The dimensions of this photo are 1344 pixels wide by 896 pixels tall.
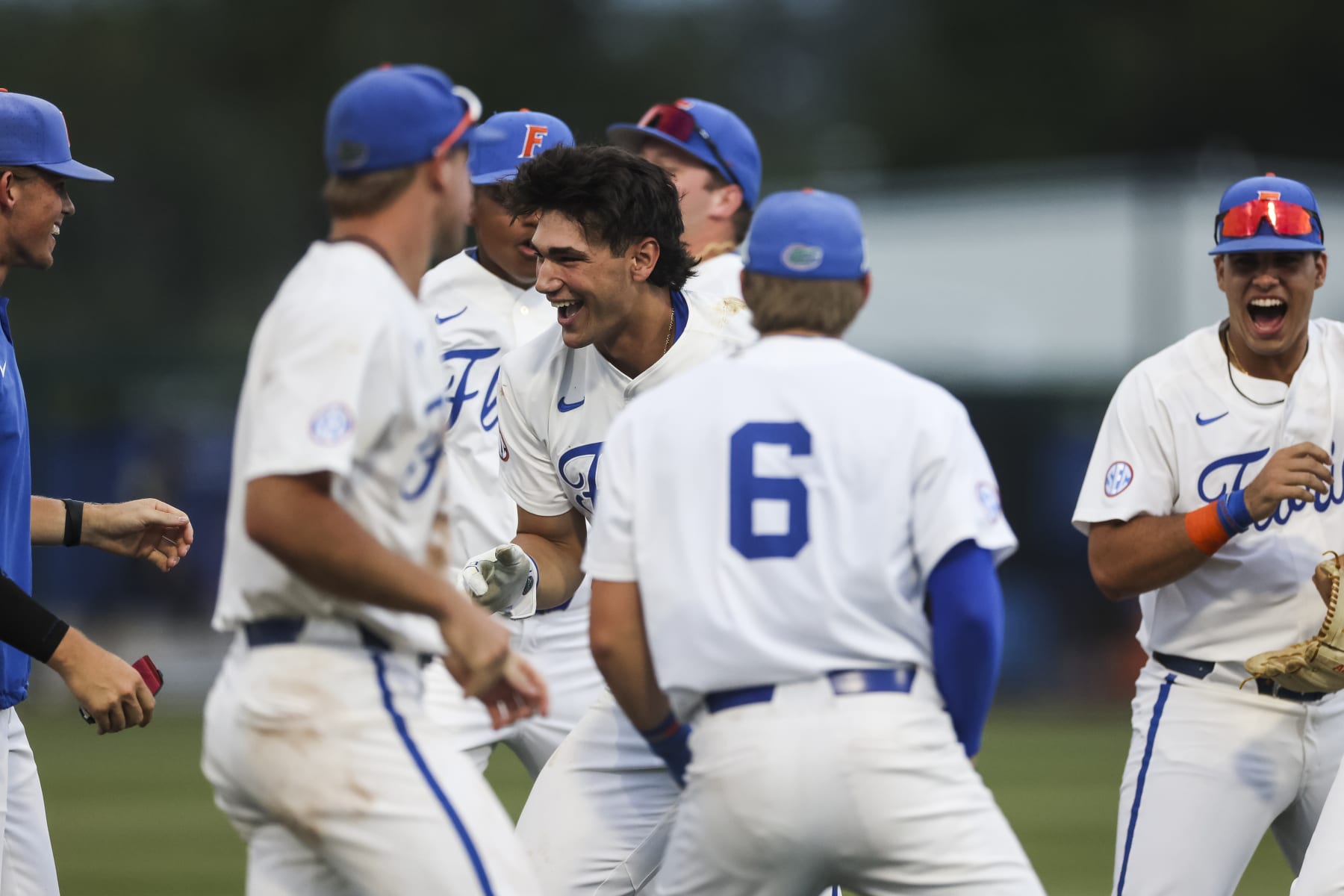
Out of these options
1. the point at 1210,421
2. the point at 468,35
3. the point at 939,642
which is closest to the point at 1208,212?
the point at 1210,421

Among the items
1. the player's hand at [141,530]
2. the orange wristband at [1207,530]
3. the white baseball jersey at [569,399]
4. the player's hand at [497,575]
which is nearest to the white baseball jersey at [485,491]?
the white baseball jersey at [569,399]

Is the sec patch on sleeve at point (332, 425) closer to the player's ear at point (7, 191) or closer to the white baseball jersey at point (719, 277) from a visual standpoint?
the player's ear at point (7, 191)

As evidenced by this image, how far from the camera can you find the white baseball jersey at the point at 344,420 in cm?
379

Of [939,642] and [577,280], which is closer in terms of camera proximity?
[939,642]

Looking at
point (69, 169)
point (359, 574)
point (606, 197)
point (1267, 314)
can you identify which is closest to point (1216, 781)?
point (1267, 314)

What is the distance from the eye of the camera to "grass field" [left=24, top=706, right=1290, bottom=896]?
998 cm

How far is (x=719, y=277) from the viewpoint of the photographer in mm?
7059

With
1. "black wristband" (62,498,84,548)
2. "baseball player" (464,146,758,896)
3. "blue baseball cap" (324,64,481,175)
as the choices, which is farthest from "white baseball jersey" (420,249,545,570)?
"blue baseball cap" (324,64,481,175)

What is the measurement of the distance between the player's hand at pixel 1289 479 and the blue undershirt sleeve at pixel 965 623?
4.64 feet

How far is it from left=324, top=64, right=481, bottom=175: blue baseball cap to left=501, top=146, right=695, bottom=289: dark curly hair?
156cm

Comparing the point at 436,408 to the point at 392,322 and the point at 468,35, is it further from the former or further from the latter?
the point at 468,35

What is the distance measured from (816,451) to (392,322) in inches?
39.5

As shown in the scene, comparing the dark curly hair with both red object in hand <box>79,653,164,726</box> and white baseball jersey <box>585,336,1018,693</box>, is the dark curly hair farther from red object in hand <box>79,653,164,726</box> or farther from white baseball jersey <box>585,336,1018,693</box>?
red object in hand <box>79,653,164,726</box>

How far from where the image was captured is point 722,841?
4160 mm
